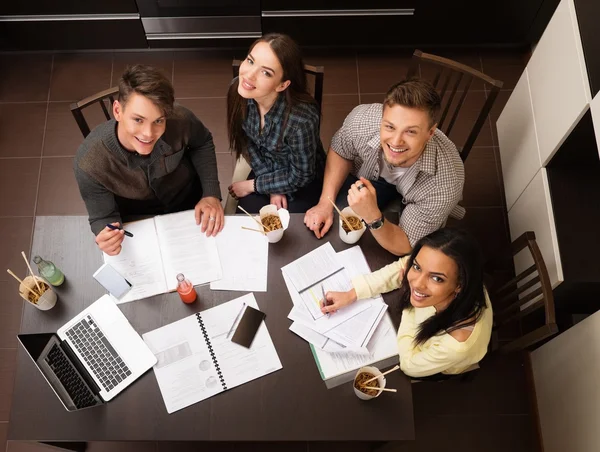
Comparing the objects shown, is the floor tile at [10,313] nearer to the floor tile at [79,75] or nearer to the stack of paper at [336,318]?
the floor tile at [79,75]

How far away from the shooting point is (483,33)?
3174 millimetres

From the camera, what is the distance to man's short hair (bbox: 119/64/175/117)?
5.66ft

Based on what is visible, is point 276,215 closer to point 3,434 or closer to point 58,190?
point 58,190

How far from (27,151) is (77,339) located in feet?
5.85

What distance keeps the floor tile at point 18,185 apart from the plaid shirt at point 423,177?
6.42 ft

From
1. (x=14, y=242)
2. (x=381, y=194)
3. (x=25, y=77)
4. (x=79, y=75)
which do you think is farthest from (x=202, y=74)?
(x=381, y=194)

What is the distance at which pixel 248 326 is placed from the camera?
1757 mm

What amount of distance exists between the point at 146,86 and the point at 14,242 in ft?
5.43

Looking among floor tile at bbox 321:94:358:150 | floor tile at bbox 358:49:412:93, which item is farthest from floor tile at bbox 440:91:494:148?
floor tile at bbox 321:94:358:150

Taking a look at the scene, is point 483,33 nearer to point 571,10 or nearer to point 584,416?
point 571,10

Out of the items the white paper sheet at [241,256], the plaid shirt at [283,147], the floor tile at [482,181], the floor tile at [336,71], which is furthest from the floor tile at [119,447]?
the floor tile at [336,71]

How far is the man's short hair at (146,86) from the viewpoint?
67.9 inches

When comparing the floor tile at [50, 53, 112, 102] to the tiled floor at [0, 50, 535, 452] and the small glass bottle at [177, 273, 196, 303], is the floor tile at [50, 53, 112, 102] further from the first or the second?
the small glass bottle at [177, 273, 196, 303]

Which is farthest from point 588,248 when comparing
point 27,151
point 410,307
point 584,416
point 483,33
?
point 27,151
